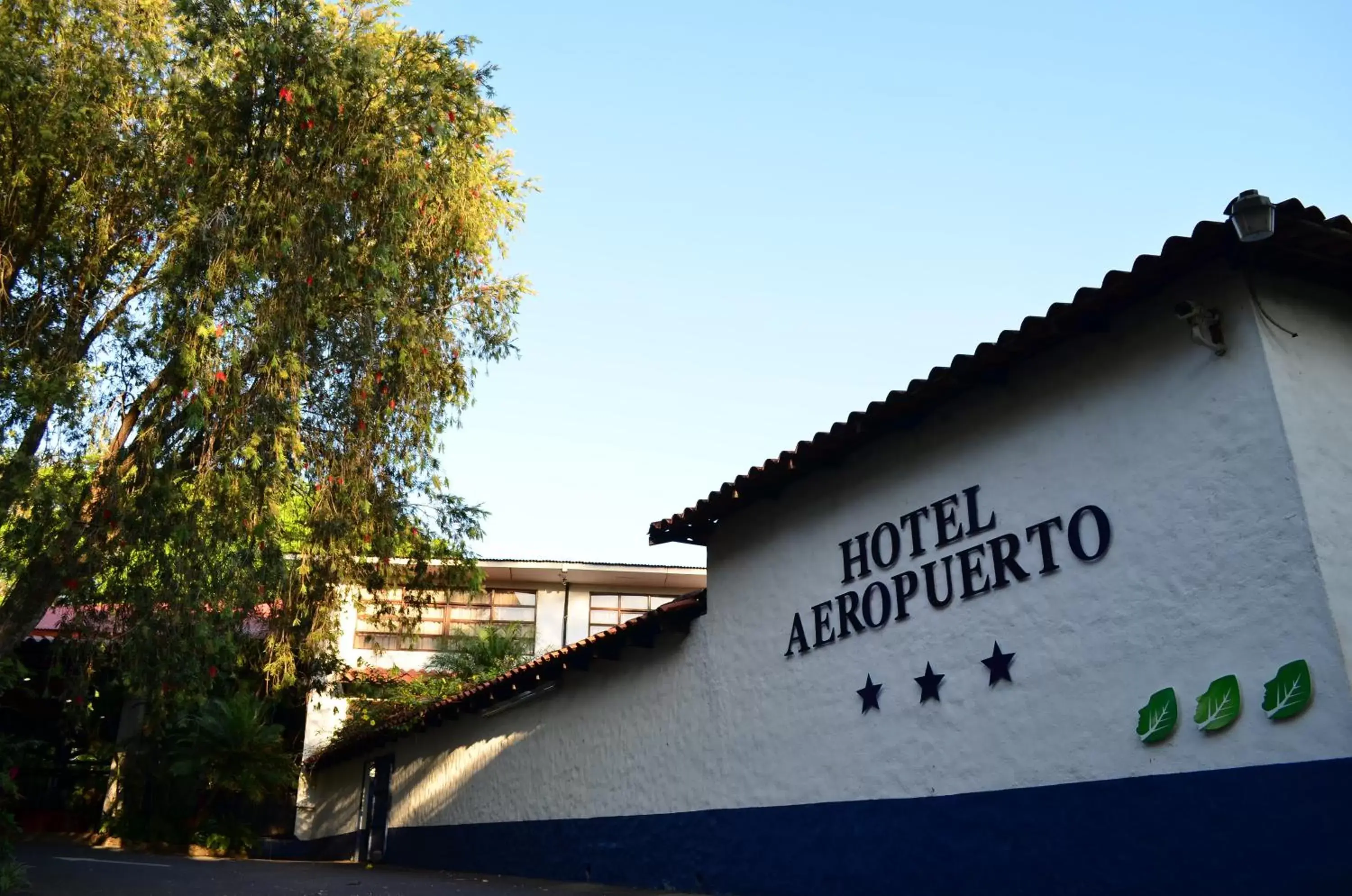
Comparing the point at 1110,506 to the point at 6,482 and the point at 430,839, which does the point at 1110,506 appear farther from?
the point at 430,839

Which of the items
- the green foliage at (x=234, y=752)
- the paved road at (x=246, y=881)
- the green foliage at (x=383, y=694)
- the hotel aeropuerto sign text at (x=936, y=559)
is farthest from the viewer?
the green foliage at (x=383, y=694)

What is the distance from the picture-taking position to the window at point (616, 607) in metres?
22.7

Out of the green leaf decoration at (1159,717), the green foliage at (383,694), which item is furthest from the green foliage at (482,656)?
the green leaf decoration at (1159,717)

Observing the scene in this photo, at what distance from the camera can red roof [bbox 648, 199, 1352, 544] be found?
18.5 feet

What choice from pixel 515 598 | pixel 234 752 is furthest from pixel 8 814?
pixel 515 598

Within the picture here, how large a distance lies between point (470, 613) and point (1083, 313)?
1794cm

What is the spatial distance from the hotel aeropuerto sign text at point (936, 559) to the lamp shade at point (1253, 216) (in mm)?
1953

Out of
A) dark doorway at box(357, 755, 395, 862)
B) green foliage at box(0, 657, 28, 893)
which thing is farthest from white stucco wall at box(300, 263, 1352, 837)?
dark doorway at box(357, 755, 395, 862)

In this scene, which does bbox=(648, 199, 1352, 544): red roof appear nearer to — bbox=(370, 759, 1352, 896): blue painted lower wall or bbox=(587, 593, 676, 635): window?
bbox=(370, 759, 1352, 896): blue painted lower wall

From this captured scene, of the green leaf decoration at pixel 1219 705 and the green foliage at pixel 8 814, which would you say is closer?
the green leaf decoration at pixel 1219 705

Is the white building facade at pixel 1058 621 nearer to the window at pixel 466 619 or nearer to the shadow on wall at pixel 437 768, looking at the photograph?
the shadow on wall at pixel 437 768

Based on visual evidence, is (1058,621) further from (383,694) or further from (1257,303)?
(383,694)

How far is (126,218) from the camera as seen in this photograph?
9.96 meters

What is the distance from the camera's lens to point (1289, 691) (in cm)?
528
